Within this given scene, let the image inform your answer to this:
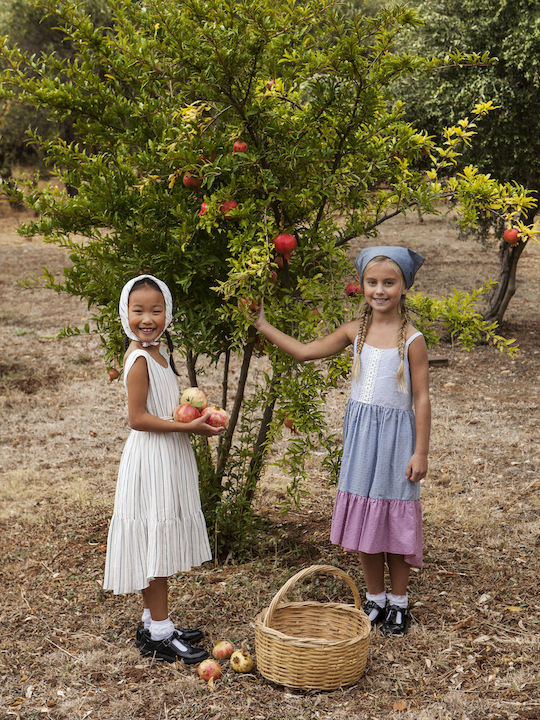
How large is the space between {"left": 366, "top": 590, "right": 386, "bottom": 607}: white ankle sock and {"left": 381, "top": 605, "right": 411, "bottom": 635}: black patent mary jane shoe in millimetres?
62

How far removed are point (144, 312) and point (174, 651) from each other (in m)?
1.46

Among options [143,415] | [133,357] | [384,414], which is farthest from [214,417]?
[384,414]

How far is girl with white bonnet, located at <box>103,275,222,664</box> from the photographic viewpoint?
3.15m

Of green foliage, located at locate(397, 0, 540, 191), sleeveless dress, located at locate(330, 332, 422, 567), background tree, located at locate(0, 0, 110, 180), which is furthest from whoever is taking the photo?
background tree, located at locate(0, 0, 110, 180)

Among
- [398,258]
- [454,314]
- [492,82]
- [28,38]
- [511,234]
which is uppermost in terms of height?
[28,38]

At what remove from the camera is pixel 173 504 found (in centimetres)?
321

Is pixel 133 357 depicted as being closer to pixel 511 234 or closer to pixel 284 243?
pixel 284 243

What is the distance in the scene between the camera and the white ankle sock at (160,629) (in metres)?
3.31

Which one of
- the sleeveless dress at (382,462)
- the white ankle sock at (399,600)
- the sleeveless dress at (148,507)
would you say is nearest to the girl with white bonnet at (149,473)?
the sleeveless dress at (148,507)

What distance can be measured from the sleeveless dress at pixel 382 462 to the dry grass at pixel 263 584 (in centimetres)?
51

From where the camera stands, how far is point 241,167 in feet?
11.4

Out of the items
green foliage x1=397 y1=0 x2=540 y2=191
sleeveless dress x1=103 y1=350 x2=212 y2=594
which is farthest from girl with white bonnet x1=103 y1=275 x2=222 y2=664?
green foliage x1=397 y1=0 x2=540 y2=191

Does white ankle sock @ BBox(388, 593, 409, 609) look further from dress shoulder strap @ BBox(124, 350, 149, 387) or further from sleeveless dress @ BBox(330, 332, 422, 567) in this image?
dress shoulder strap @ BBox(124, 350, 149, 387)

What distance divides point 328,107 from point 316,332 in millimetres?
1019
